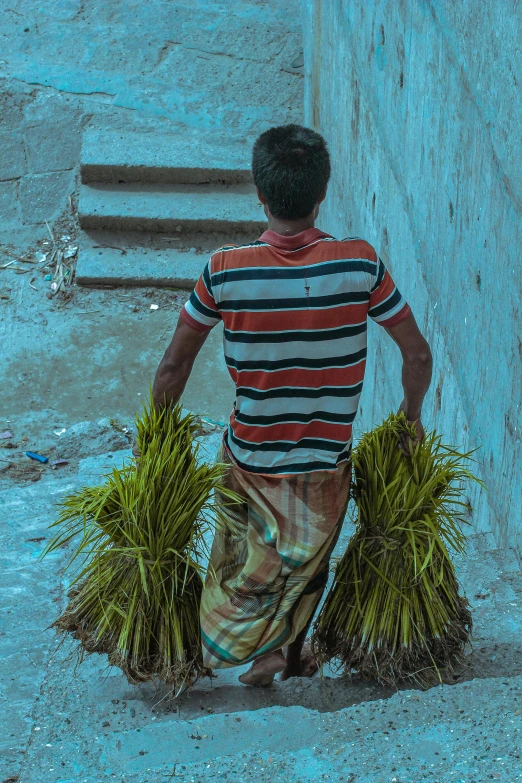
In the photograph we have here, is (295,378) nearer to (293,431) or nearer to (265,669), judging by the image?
(293,431)

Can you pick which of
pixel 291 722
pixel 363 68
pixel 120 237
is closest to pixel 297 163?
pixel 291 722

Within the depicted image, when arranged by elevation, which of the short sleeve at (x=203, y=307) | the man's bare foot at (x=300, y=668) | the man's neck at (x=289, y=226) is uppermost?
the man's neck at (x=289, y=226)

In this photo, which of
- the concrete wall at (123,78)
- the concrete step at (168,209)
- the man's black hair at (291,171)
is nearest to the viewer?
the man's black hair at (291,171)

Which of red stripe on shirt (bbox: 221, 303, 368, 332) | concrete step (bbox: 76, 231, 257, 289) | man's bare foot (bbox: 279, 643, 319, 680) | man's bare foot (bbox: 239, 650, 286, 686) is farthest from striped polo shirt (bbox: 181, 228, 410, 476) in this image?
concrete step (bbox: 76, 231, 257, 289)

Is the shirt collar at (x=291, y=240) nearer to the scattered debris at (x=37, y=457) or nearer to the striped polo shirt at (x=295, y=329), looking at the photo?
the striped polo shirt at (x=295, y=329)

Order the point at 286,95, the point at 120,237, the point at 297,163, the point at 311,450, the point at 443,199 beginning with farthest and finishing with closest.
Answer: the point at 286,95 → the point at 120,237 → the point at 443,199 → the point at 311,450 → the point at 297,163

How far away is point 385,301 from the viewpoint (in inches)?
85.4

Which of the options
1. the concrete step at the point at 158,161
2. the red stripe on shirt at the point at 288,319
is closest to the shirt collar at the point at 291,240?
the red stripe on shirt at the point at 288,319

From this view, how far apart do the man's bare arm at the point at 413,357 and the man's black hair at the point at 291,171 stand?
1.24ft

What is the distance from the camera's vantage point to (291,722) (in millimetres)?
2111

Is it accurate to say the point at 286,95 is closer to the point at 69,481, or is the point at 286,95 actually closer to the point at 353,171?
the point at 353,171

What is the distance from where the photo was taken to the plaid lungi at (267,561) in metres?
2.32

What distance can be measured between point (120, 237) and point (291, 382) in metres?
5.02

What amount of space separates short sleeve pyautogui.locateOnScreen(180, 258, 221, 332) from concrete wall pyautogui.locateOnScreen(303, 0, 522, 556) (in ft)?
2.98
